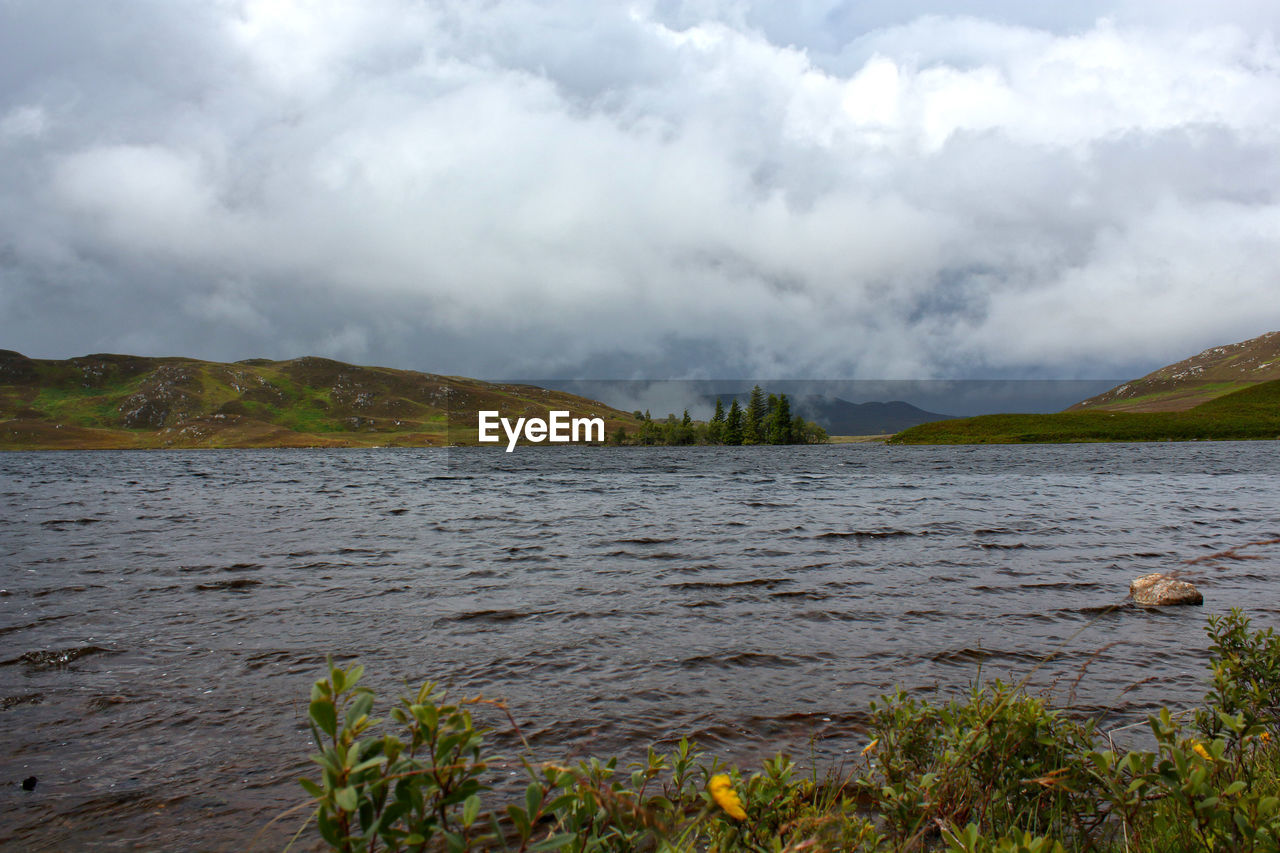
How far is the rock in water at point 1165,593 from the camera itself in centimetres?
1444

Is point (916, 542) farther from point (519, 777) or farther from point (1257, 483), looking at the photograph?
point (1257, 483)

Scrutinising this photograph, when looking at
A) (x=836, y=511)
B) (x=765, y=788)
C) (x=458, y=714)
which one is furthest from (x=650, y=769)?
(x=836, y=511)

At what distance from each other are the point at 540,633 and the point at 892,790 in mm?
9006

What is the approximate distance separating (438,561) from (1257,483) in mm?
64107

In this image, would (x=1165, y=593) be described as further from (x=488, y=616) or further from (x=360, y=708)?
(x=360, y=708)

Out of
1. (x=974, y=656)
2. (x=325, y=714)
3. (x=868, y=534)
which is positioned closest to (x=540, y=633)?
(x=974, y=656)

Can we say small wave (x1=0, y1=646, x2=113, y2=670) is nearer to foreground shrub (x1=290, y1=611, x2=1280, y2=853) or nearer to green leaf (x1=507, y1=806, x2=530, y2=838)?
foreground shrub (x1=290, y1=611, x2=1280, y2=853)

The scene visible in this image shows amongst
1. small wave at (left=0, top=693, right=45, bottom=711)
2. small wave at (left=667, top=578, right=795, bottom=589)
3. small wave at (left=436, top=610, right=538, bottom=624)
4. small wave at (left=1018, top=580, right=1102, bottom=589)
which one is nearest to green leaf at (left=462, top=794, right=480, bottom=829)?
small wave at (left=0, top=693, right=45, bottom=711)

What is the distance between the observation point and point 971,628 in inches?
503

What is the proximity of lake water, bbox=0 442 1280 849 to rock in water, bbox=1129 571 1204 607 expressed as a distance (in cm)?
49

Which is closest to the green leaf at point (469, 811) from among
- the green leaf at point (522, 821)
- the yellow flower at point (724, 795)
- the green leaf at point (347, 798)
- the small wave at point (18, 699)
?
the green leaf at point (522, 821)

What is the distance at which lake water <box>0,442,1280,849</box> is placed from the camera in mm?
7703

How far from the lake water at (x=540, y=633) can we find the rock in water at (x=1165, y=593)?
1.62 feet

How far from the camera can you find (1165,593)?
14.5m
